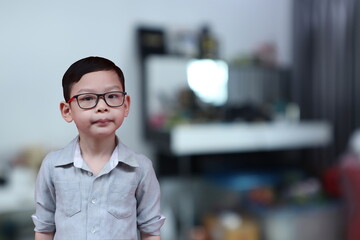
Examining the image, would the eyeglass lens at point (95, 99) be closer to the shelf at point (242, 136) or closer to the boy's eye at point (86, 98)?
the boy's eye at point (86, 98)

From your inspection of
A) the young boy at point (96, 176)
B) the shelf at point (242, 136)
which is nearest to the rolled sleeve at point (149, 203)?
the young boy at point (96, 176)

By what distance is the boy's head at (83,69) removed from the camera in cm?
16

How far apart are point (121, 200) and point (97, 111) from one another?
47 mm

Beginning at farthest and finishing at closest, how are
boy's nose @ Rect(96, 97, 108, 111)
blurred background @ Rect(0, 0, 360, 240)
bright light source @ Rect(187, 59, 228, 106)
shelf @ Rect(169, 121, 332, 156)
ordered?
bright light source @ Rect(187, 59, 228, 106) < blurred background @ Rect(0, 0, 360, 240) < shelf @ Rect(169, 121, 332, 156) < boy's nose @ Rect(96, 97, 108, 111)

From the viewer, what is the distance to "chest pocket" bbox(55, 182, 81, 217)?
0.17 m

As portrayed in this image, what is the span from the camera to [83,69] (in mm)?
162

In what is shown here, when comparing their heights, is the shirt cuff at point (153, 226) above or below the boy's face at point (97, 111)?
below

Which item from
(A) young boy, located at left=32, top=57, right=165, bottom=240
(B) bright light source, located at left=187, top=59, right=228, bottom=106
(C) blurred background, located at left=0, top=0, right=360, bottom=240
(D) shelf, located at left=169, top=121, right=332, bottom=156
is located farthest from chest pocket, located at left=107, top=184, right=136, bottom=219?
(B) bright light source, located at left=187, top=59, right=228, bottom=106

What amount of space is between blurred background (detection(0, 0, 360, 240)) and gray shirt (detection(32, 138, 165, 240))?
1.47 m

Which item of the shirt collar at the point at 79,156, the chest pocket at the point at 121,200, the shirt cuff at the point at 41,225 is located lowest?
the shirt cuff at the point at 41,225

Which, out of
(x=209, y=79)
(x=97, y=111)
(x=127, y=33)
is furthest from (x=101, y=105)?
(x=209, y=79)

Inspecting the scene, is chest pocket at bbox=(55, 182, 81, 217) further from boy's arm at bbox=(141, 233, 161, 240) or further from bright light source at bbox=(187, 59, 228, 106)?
bright light source at bbox=(187, 59, 228, 106)

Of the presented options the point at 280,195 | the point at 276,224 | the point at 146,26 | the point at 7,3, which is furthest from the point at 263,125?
the point at 7,3

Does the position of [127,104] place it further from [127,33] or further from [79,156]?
[127,33]
